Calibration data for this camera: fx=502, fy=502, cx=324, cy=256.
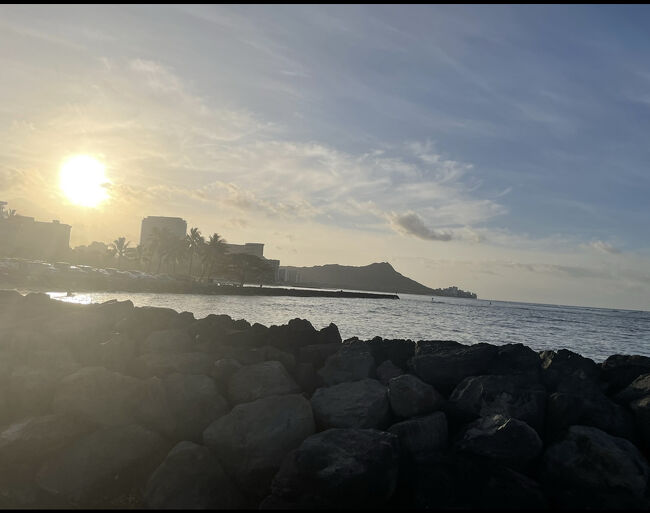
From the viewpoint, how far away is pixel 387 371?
9570mm

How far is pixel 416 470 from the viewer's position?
230 inches

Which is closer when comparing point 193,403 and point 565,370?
point 193,403

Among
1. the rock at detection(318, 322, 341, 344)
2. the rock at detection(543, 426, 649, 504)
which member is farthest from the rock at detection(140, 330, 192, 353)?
the rock at detection(543, 426, 649, 504)

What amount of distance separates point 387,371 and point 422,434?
2.93 m

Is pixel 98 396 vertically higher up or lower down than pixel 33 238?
lower down

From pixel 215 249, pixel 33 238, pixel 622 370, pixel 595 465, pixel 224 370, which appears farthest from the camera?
pixel 33 238

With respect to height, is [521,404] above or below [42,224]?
below

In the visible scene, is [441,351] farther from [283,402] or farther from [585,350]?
[585,350]

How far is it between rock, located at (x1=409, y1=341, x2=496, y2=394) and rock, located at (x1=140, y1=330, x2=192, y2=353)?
14.5 feet

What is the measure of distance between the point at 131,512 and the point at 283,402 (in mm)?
2164

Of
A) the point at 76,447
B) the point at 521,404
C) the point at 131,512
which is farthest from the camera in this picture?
the point at 521,404

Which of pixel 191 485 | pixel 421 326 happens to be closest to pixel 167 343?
pixel 191 485

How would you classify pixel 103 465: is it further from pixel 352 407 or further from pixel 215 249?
pixel 215 249

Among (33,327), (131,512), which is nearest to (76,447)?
(131,512)
